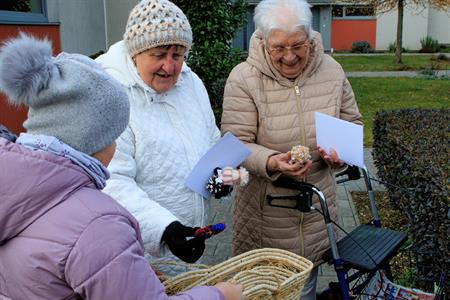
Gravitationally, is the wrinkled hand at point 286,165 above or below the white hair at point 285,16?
below

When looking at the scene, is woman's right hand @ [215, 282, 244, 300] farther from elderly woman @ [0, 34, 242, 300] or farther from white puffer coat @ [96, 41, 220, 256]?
white puffer coat @ [96, 41, 220, 256]

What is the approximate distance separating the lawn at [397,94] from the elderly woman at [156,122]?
7.79 meters

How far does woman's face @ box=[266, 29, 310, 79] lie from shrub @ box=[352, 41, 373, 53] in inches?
1229

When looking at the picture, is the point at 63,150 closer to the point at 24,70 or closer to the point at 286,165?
the point at 24,70

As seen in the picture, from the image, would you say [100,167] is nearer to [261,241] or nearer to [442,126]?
[261,241]

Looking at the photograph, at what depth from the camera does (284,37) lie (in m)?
2.76

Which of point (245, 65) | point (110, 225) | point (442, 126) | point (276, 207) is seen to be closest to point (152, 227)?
point (110, 225)

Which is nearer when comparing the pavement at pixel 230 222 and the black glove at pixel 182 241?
the black glove at pixel 182 241

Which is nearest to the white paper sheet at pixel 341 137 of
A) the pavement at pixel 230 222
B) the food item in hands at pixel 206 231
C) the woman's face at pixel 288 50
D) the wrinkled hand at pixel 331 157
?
the wrinkled hand at pixel 331 157

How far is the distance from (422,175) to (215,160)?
1634 mm

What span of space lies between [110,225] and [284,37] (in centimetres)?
166

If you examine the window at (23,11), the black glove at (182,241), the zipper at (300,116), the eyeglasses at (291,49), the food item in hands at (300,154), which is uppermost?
the window at (23,11)

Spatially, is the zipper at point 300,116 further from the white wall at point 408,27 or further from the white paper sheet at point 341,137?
the white wall at point 408,27

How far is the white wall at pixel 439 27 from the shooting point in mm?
33438
